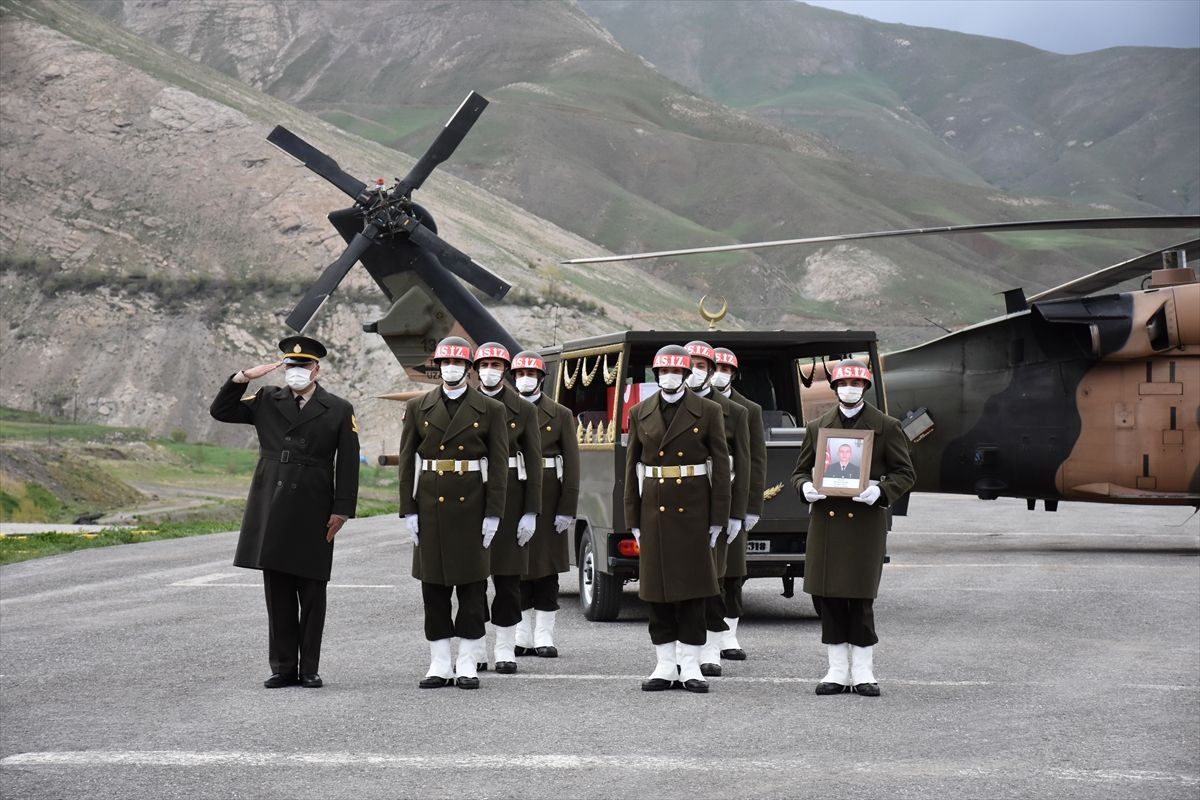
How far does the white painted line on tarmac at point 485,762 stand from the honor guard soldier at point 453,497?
2.26 m

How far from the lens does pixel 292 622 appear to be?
9828 millimetres

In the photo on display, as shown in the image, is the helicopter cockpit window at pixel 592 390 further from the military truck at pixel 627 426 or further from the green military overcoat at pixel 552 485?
the green military overcoat at pixel 552 485

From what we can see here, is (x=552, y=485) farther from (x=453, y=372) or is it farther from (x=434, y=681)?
(x=434, y=681)

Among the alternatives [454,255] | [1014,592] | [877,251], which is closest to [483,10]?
[877,251]

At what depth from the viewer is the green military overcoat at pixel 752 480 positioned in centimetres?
1106

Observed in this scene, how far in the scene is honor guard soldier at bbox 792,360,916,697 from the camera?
964 centimetres

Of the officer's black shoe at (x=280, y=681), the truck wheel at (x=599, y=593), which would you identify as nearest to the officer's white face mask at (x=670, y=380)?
the officer's black shoe at (x=280, y=681)

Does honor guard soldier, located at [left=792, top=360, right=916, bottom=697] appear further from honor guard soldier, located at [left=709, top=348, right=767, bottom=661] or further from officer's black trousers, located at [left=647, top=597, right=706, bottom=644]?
honor guard soldier, located at [left=709, top=348, right=767, bottom=661]

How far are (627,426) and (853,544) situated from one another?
12.6 ft

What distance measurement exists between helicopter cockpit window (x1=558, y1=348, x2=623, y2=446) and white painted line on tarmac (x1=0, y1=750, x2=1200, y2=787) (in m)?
6.04

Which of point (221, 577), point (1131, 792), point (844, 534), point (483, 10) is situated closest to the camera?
point (1131, 792)

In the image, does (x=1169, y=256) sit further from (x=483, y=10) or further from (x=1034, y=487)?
(x=483, y=10)

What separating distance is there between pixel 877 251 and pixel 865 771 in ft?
445

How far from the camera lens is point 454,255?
90.7ft
